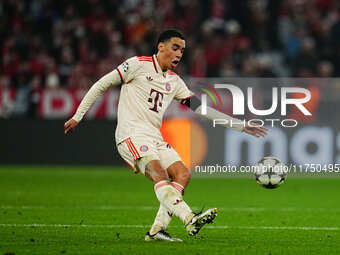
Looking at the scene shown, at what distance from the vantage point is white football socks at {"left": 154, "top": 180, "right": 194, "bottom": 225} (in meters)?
6.85

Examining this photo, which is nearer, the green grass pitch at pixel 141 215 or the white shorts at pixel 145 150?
the green grass pitch at pixel 141 215

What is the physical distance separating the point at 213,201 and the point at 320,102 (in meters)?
Answer: 5.69

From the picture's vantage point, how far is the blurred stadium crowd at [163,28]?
18312 mm

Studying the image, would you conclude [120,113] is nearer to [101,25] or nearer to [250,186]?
[250,186]

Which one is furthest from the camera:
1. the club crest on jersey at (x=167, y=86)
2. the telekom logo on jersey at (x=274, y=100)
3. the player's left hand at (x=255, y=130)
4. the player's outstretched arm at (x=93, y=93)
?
the telekom logo on jersey at (x=274, y=100)

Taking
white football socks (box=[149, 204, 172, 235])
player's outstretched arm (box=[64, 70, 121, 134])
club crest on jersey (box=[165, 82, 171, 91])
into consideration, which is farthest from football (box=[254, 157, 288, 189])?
player's outstretched arm (box=[64, 70, 121, 134])

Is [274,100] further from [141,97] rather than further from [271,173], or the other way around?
[141,97]

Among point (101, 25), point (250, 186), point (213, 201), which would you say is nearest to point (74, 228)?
point (213, 201)

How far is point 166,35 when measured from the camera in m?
7.40

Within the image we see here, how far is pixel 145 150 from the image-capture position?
7.24 m

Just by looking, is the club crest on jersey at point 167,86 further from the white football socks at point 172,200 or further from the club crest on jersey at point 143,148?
the white football socks at point 172,200

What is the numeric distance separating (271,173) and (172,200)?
1886 millimetres

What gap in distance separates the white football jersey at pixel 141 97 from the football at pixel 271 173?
1527 mm

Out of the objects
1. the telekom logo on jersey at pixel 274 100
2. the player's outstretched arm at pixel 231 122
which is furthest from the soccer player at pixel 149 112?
the telekom logo on jersey at pixel 274 100
